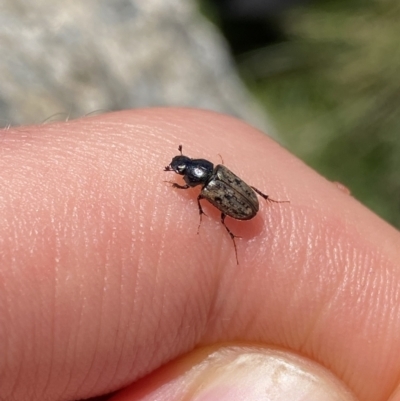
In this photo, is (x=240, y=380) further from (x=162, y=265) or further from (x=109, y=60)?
(x=109, y=60)

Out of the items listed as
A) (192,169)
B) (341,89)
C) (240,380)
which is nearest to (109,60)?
(341,89)

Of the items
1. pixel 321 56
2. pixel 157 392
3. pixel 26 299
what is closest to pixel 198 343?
pixel 157 392

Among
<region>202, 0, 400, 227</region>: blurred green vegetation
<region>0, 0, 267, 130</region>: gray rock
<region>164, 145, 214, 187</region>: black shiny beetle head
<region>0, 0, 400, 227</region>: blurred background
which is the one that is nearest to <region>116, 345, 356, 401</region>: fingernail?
<region>164, 145, 214, 187</region>: black shiny beetle head

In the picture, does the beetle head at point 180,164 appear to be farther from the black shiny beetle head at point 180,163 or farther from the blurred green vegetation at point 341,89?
the blurred green vegetation at point 341,89

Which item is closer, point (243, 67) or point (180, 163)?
point (180, 163)

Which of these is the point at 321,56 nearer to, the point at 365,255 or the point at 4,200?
the point at 365,255

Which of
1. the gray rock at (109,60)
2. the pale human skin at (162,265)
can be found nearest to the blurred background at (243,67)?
the gray rock at (109,60)

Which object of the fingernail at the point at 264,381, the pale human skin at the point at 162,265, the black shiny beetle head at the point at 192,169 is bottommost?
the fingernail at the point at 264,381

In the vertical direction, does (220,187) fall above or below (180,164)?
below
